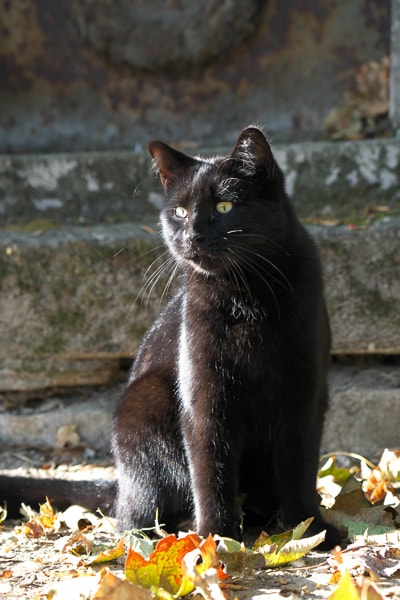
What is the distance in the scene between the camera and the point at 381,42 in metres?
4.00

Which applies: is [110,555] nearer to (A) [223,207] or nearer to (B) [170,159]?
(A) [223,207]

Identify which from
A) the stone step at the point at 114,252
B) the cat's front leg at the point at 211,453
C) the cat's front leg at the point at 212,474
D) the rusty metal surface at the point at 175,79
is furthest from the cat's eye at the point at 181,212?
the rusty metal surface at the point at 175,79

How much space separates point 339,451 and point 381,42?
1.91 meters

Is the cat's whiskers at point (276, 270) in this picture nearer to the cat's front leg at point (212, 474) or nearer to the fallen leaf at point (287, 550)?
the cat's front leg at point (212, 474)

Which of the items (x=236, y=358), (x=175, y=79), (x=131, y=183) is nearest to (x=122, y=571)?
(x=236, y=358)

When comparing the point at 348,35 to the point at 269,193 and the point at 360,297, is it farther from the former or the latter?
the point at 269,193

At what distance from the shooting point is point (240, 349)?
2.37 meters

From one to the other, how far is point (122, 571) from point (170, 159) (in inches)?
46.2

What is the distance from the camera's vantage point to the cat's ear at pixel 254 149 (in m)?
2.33

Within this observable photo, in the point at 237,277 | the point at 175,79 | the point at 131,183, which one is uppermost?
the point at 175,79

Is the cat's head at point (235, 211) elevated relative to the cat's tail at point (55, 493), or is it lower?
elevated

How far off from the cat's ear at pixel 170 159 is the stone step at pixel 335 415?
4.08ft

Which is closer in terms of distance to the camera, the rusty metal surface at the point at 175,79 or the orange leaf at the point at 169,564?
the orange leaf at the point at 169,564

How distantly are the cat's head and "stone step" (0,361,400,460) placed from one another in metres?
1.18
